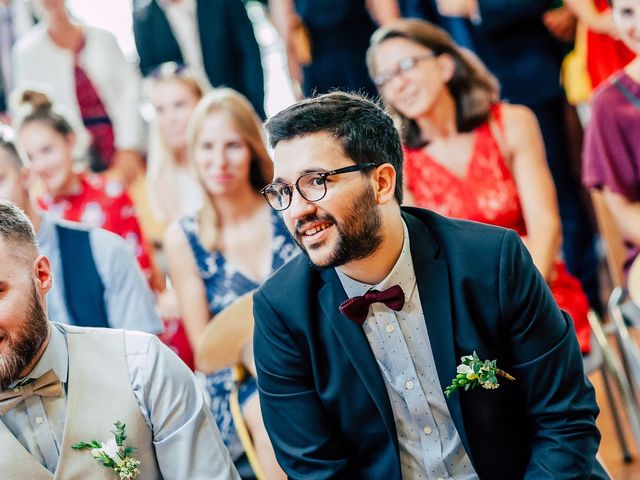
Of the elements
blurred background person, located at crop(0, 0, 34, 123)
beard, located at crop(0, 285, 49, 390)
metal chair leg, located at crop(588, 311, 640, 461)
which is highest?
blurred background person, located at crop(0, 0, 34, 123)

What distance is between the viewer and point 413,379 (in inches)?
69.5

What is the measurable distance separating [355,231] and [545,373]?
44 centimetres

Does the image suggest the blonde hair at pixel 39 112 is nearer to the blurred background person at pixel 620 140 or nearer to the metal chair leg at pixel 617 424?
the blurred background person at pixel 620 140

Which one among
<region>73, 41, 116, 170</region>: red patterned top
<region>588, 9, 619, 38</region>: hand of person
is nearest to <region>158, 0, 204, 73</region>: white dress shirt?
<region>73, 41, 116, 170</region>: red patterned top

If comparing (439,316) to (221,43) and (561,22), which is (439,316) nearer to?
(561,22)

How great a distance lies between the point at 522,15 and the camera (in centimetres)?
369


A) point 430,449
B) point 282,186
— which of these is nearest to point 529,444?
point 430,449

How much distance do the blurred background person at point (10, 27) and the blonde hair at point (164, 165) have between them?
35.7 inches

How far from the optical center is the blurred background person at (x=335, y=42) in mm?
4133

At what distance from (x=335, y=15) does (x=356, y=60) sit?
0.73ft

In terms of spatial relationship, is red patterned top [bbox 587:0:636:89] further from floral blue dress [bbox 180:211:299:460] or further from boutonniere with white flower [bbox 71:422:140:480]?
boutonniere with white flower [bbox 71:422:140:480]

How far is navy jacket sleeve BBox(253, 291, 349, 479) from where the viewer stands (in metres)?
1.77

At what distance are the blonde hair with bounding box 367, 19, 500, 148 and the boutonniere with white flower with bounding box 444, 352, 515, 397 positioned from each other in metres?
1.36

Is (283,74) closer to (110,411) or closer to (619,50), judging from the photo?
(619,50)
